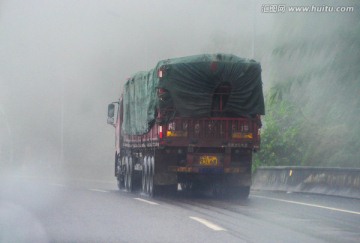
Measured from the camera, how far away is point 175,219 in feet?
Result: 46.5

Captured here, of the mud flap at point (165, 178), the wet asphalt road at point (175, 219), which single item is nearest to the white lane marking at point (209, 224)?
the wet asphalt road at point (175, 219)

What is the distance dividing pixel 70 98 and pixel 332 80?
4907 cm

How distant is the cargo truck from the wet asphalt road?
0.93 m

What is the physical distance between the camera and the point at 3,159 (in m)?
74.7

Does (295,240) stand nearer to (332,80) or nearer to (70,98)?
(332,80)

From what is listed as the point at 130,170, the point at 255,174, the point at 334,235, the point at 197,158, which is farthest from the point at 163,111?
the point at 334,235

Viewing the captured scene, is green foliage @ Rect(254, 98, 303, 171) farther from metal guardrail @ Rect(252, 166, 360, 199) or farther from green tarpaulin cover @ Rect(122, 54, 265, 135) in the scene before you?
green tarpaulin cover @ Rect(122, 54, 265, 135)

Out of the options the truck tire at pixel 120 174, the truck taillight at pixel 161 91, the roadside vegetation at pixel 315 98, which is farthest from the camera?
the roadside vegetation at pixel 315 98

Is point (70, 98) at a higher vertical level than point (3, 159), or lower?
higher

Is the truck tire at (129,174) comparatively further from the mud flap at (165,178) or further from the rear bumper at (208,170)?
the rear bumper at (208,170)

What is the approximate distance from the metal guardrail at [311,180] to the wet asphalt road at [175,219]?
830mm

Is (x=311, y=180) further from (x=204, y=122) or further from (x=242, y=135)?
(x=204, y=122)

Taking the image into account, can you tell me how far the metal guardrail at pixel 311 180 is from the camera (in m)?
20.2

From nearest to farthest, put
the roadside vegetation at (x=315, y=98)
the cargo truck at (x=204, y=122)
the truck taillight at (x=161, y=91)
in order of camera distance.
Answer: the cargo truck at (x=204, y=122) < the truck taillight at (x=161, y=91) < the roadside vegetation at (x=315, y=98)
